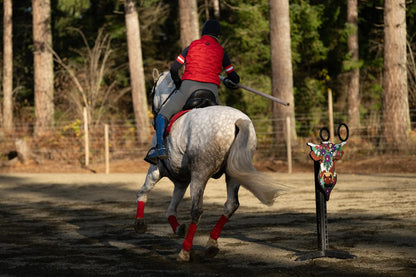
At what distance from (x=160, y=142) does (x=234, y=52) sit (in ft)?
77.3

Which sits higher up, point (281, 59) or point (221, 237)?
point (281, 59)

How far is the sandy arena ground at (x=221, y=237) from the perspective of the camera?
6.64 metres

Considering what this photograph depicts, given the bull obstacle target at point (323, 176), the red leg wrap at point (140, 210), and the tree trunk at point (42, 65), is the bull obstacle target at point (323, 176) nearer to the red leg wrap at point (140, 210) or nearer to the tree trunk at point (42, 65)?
the red leg wrap at point (140, 210)

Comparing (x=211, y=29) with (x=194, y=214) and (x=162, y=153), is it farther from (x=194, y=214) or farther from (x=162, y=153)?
(x=194, y=214)

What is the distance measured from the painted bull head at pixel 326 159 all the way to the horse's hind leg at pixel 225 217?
0.95 meters

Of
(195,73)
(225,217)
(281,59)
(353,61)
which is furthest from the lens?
(353,61)

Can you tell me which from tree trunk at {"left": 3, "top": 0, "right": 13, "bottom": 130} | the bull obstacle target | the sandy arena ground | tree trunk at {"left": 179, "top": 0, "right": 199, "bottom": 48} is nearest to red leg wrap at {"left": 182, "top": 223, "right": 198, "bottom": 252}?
the sandy arena ground

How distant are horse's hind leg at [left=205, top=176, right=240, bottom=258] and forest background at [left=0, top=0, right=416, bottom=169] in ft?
61.4

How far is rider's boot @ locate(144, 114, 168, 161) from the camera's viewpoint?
7734mm

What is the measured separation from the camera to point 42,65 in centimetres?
2905

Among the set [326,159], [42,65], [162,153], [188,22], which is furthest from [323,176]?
[42,65]

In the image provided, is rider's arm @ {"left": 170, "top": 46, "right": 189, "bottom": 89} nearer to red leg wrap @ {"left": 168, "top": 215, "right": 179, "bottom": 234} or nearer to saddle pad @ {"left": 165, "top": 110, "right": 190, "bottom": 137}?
saddle pad @ {"left": 165, "top": 110, "right": 190, "bottom": 137}

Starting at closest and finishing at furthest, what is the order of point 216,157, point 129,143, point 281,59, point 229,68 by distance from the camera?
point 216,157, point 229,68, point 281,59, point 129,143

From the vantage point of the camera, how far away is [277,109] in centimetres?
2180
